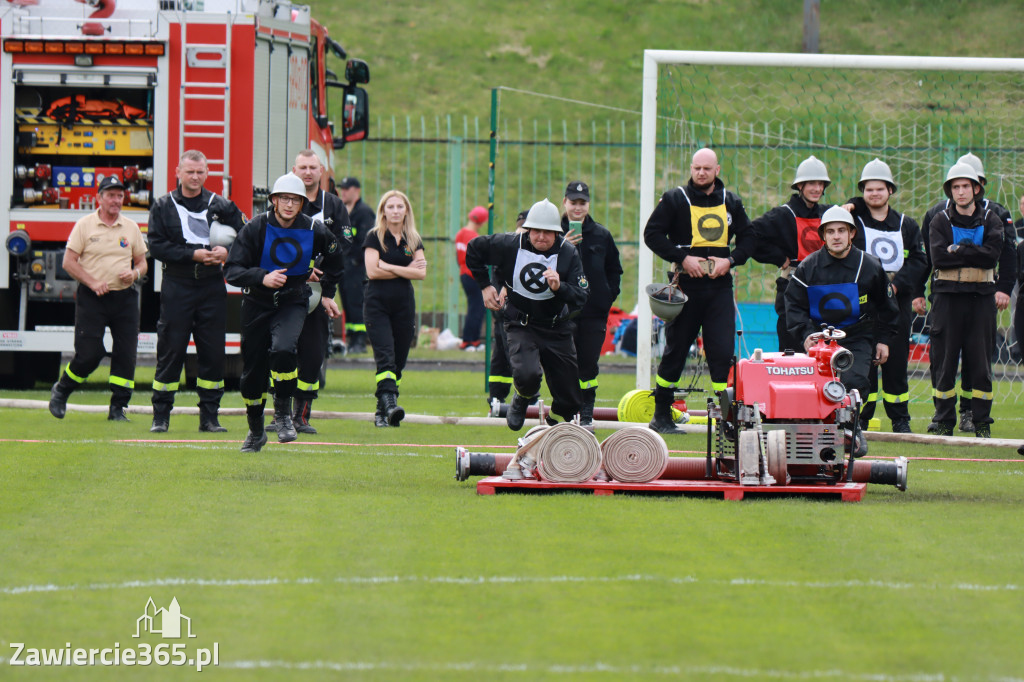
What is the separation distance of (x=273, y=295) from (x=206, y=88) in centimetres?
533

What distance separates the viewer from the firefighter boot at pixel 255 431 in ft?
35.6

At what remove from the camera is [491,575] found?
20.7ft

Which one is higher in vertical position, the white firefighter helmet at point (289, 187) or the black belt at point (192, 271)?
the white firefighter helmet at point (289, 187)

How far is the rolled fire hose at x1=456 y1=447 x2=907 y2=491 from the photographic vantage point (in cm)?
903

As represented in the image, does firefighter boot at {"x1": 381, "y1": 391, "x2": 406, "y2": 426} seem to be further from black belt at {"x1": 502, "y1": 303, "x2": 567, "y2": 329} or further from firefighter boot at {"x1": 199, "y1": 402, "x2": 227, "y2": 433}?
black belt at {"x1": 502, "y1": 303, "x2": 567, "y2": 329}

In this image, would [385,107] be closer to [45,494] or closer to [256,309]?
[256,309]

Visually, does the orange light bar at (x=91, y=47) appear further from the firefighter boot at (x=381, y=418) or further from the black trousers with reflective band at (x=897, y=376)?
the black trousers with reflective band at (x=897, y=376)

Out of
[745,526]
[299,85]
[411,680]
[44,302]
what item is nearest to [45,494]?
[745,526]

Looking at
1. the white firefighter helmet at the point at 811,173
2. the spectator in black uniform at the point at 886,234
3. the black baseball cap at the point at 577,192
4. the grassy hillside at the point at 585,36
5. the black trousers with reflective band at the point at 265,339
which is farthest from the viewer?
the grassy hillside at the point at 585,36

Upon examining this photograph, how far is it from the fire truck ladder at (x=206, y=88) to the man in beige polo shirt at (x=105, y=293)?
213 centimetres

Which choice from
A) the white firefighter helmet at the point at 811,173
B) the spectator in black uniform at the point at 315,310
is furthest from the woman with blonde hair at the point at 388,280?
the white firefighter helmet at the point at 811,173

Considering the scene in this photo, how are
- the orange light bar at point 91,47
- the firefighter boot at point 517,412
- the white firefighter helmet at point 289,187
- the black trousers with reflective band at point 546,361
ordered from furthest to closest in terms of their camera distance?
the orange light bar at point 91,47 → the firefighter boot at point 517,412 → the black trousers with reflective band at point 546,361 → the white firefighter helmet at point 289,187

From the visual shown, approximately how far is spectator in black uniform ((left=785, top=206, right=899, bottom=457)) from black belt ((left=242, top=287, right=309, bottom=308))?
3.49m

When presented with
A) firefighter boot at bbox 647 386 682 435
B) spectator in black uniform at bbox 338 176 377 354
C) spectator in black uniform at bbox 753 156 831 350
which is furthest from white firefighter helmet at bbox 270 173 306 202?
spectator in black uniform at bbox 338 176 377 354
